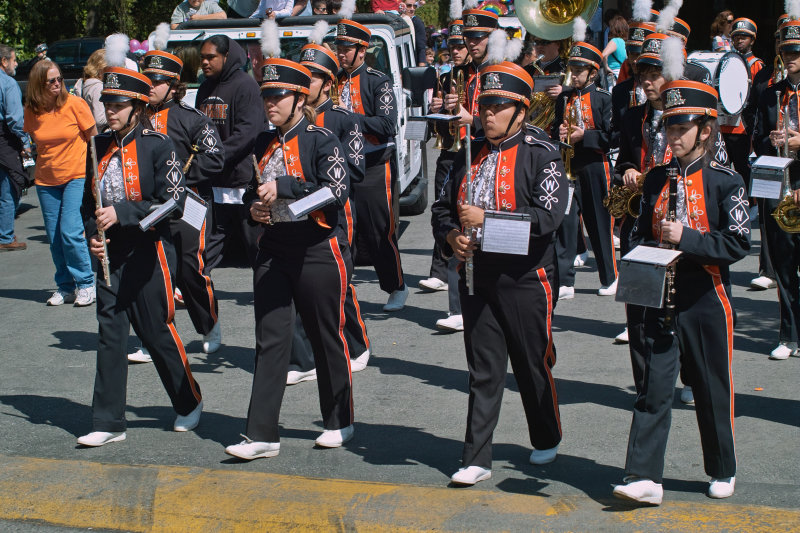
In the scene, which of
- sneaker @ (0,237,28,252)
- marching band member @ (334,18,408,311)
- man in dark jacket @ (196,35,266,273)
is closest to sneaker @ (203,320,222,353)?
man in dark jacket @ (196,35,266,273)

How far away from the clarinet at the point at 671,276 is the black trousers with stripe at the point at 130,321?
2.76m

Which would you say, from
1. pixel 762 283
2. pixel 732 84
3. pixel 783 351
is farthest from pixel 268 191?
pixel 762 283

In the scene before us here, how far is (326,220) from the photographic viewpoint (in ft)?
18.3

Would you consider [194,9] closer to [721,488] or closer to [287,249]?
[287,249]

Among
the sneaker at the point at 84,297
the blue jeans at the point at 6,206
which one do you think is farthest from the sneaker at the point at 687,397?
the blue jeans at the point at 6,206

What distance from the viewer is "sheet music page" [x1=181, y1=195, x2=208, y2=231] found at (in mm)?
5863

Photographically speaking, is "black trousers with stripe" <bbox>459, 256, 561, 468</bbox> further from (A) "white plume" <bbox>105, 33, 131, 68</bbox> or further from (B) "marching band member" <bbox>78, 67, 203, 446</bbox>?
(A) "white plume" <bbox>105, 33, 131, 68</bbox>

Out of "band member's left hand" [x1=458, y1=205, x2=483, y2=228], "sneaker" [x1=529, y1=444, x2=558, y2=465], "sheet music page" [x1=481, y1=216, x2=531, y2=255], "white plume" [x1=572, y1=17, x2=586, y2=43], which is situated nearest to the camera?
"sheet music page" [x1=481, y1=216, x2=531, y2=255]

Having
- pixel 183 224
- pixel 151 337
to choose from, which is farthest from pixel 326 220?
pixel 183 224

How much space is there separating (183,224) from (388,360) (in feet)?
5.91

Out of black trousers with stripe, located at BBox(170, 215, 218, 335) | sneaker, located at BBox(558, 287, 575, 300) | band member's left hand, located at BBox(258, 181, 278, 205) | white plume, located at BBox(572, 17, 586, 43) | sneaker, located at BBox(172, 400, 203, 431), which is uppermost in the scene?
white plume, located at BBox(572, 17, 586, 43)

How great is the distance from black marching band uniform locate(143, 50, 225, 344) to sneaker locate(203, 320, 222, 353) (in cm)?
29

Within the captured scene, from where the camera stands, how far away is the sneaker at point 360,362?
729 centimetres

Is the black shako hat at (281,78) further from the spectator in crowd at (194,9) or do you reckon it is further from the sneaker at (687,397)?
the spectator in crowd at (194,9)
